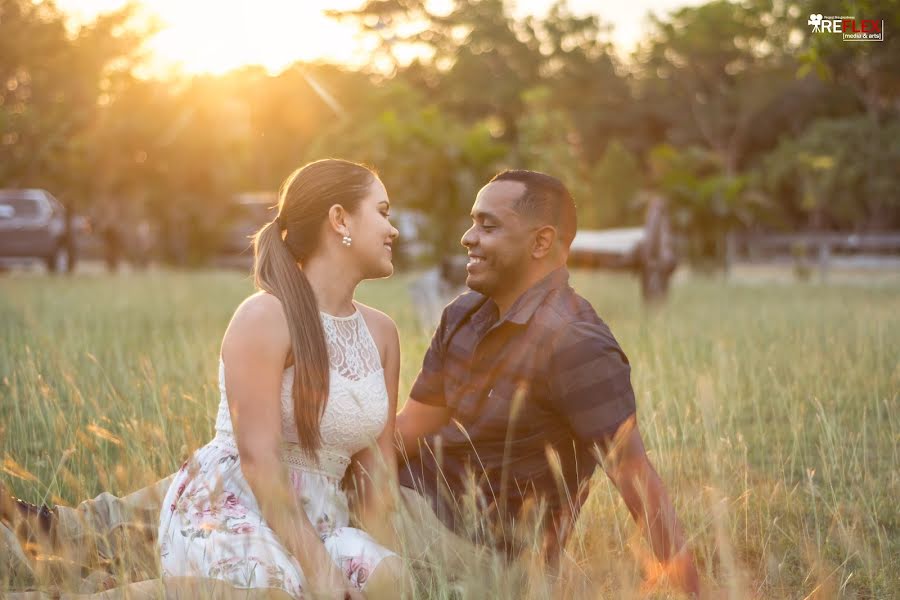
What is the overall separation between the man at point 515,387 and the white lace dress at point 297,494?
190 millimetres

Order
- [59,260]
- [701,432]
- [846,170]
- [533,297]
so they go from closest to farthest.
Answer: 1. [533,297]
2. [701,432]
3. [59,260]
4. [846,170]

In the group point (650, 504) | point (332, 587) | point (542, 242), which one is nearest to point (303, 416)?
point (332, 587)

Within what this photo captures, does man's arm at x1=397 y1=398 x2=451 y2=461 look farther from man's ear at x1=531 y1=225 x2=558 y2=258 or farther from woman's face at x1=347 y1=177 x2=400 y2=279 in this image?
man's ear at x1=531 y1=225 x2=558 y2=258

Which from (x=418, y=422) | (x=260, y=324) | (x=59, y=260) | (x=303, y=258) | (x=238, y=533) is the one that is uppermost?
(x=303, y=258)

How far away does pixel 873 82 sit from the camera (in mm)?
30172

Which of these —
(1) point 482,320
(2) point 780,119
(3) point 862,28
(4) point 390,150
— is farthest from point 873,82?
(1) point 482,320

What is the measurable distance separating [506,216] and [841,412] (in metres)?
2.56

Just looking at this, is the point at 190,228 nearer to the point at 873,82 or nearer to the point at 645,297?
the point at 645,297

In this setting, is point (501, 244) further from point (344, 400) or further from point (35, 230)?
point (35, 230)

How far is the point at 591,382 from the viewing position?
2.75 m

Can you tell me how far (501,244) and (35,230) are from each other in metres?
19.2

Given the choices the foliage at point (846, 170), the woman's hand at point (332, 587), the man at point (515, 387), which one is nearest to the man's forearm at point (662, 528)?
the man at point (515, 387)

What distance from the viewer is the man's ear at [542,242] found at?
307 centimetres
